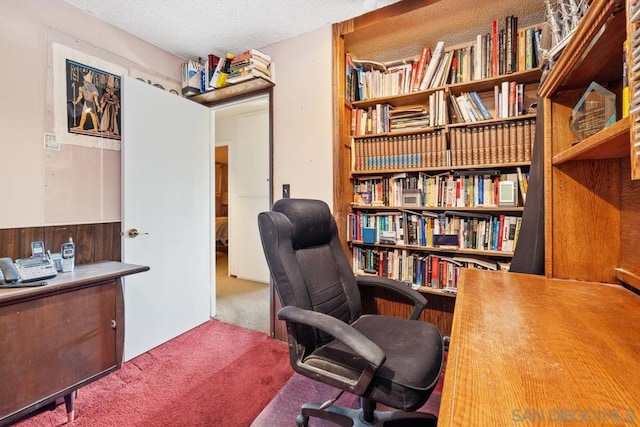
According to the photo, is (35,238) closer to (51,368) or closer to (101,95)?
(51,368)

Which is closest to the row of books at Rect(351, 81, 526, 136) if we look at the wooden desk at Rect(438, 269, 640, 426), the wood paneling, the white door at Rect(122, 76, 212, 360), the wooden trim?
the wooden trim

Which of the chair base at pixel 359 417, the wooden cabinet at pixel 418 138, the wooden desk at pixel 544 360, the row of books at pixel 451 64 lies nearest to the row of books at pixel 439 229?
the wooden cabinet at pixel 418 138

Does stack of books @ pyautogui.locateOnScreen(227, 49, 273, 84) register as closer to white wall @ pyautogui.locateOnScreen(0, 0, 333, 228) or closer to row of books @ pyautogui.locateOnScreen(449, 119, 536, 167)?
white wall @ pyautogui.locateOnScreen(0, 0, 333, 228)

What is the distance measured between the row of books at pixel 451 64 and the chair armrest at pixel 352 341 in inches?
66.3

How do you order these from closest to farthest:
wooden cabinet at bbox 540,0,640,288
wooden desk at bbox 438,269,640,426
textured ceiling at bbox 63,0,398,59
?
wooden desk at bbox 438,269,640,426
wooden cabinet at bbox 540,0,640,288
textured ceiling at bbox 63,0,398,59

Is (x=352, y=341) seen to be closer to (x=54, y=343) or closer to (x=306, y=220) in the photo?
(x=306, y=220)

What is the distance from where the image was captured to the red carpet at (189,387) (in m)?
1.46

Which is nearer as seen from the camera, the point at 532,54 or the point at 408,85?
the point at 532,54

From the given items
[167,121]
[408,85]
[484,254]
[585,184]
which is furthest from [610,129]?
[167,121]

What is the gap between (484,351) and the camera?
640 mm

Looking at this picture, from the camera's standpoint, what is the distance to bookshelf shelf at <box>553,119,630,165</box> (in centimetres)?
72

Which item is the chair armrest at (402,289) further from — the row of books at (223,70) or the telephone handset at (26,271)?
the row of books at (223,70)

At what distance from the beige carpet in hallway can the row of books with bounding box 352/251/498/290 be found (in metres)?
1.07

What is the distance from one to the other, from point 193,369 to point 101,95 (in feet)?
A: 6.50
